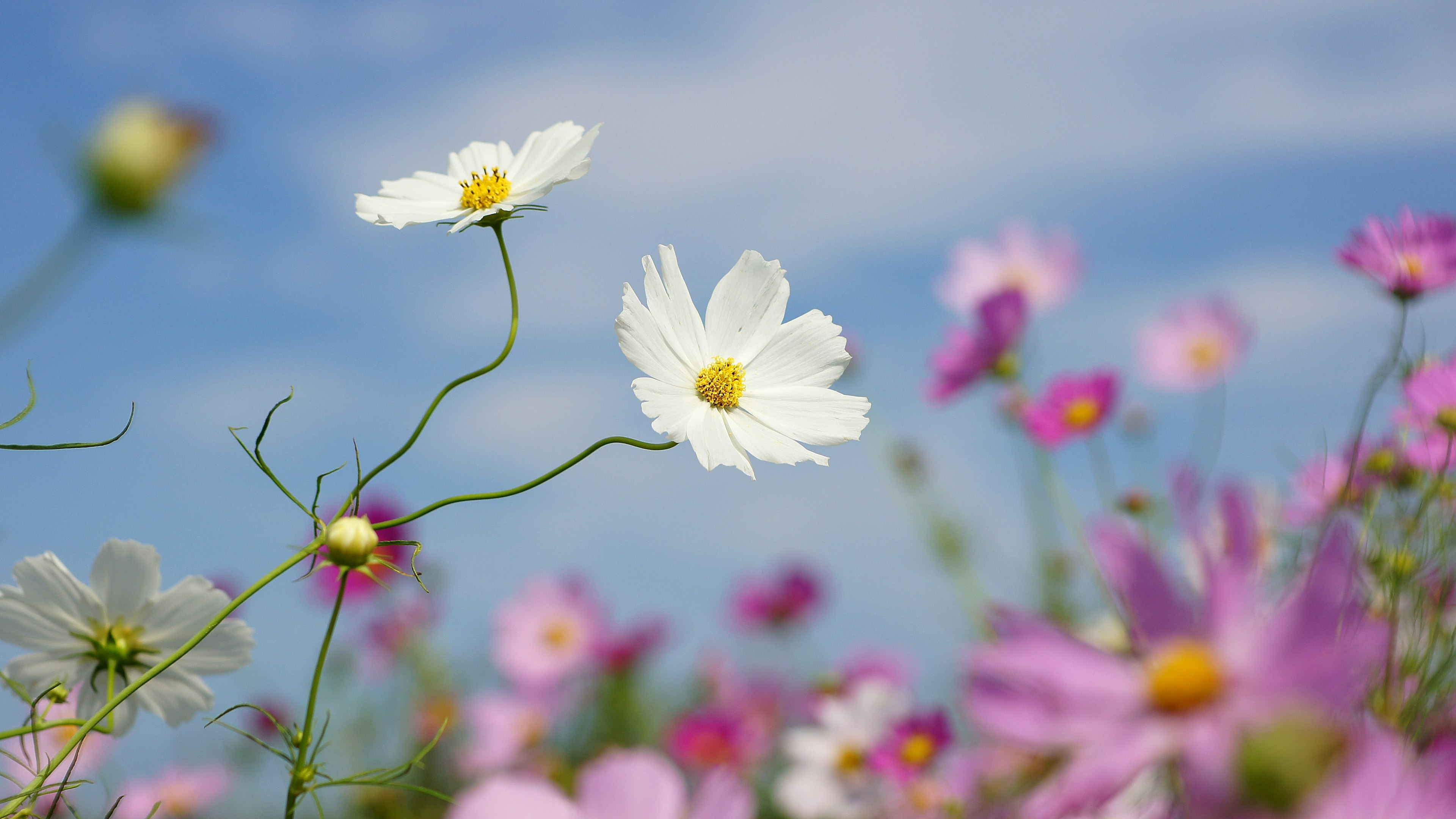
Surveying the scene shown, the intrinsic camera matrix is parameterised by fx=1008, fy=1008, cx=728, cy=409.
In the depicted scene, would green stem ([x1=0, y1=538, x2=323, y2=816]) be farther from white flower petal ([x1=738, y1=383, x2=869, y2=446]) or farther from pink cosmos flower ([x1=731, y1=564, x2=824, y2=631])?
pink cosmos flower ([x1=731, y1=564, x2=824, y2=631])

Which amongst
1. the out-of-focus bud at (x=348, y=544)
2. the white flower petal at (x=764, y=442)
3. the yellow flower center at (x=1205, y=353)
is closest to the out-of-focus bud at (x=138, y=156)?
the out-of-focus bud at (x=348, y=544)

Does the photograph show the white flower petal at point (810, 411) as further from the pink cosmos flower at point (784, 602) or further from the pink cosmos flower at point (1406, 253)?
the pink cosmos flower at point (784, 602)

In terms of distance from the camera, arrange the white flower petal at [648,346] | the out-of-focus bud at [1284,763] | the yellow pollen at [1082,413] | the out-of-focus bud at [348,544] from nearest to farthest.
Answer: the out-of-focus bud at [1284,763] → the out-of-focus bud at [348,544] → the white flower petal at [648,346] → the yellow pollen at [1082,413]

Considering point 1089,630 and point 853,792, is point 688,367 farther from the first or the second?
point 1089,630

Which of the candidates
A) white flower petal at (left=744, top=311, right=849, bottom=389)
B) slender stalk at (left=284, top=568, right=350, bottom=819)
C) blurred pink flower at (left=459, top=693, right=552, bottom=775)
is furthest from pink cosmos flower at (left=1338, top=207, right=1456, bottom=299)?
blurred pink flower at (left=459, top=693, right=552, bottom=775)

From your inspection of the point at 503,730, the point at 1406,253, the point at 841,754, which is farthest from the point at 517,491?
the point at 503,730

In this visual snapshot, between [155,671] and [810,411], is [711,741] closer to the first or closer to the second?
[810,411]

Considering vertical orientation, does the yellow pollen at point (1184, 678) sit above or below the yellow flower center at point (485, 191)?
below
